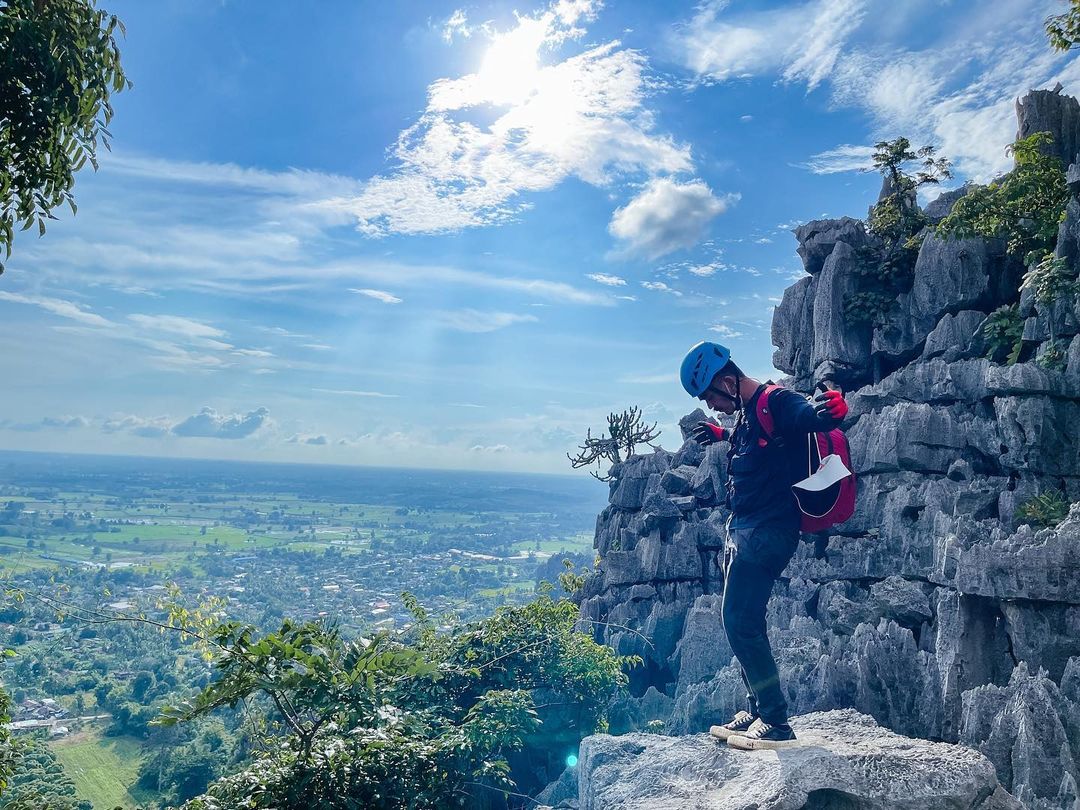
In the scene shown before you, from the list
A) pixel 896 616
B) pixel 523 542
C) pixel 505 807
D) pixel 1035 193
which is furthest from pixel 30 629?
pixel 523 542

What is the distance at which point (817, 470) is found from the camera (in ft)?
19.0

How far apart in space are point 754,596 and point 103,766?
40318 millimetres

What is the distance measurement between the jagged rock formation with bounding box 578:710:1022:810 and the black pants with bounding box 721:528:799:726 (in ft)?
2.12

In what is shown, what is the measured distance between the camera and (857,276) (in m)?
16.5

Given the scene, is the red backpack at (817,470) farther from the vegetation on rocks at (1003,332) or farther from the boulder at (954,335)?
the boulder at (954,335)

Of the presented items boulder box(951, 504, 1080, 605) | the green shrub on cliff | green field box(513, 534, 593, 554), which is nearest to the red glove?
boulder box(951, 504, 1080, 605)

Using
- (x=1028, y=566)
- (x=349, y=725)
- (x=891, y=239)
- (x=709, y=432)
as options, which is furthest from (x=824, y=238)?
(x=349, y=725)

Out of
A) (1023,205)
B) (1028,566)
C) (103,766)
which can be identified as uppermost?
(1023,205)

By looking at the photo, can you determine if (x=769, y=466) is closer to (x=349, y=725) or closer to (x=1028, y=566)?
(x=1028, y=566)

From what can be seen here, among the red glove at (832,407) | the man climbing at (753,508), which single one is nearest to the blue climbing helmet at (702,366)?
the man climbing at (753,508)

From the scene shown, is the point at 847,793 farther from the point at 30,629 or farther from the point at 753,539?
the point at 30,629

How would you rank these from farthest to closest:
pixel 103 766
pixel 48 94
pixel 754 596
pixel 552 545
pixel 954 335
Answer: pixel 552 545, pixel 103 766, pixel 954 335, pixel 754 596, pixel 48 94

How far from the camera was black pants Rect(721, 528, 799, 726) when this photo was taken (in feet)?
19.2

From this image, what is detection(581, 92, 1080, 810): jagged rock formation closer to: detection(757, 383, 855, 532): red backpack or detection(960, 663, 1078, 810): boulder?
detection(960, 663, 1078, 810): boulder
